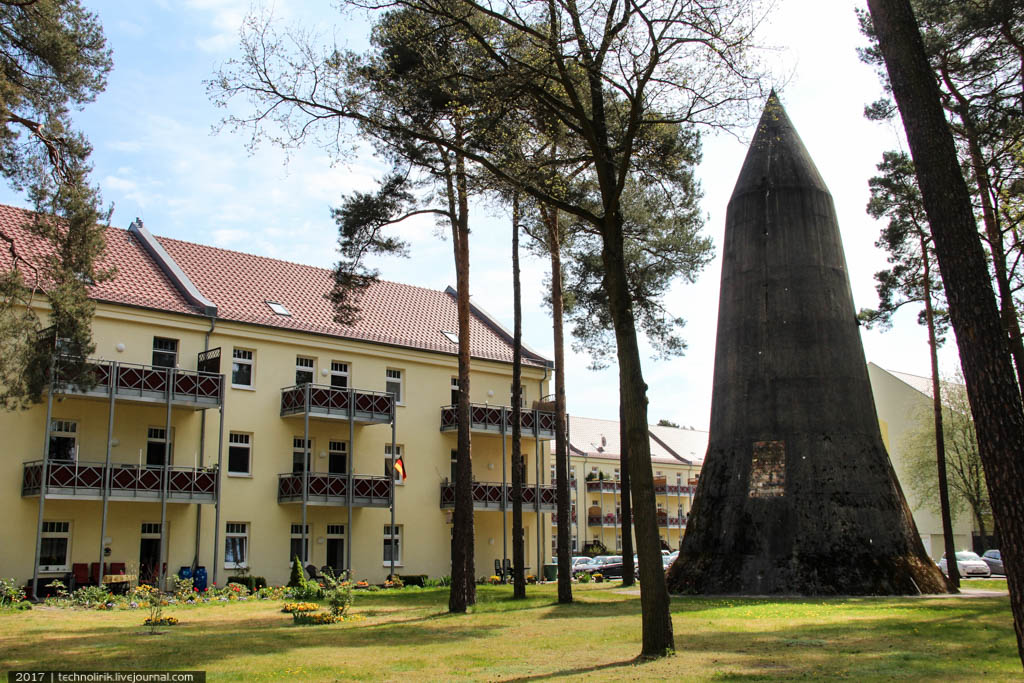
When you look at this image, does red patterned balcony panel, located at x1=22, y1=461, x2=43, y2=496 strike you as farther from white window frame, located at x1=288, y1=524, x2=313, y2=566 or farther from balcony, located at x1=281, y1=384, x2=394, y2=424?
white window frame, located at x1=288, y1=524, x2=313, y2=566

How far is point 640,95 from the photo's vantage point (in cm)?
1115

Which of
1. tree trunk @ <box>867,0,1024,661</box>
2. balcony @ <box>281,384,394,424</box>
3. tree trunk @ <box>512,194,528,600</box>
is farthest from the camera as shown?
balcony @ <box>281,384,394,424</box>

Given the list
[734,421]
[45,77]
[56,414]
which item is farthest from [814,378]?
[56,414]

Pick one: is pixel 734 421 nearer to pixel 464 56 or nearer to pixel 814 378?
pixel 814 378

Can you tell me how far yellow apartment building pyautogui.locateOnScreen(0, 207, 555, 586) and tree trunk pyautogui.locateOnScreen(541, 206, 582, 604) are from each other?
270 inches

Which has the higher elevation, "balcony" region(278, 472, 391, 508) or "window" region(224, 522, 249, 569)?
"balcony" region(278, 472, 391, 508)

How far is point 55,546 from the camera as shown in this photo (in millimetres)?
23094

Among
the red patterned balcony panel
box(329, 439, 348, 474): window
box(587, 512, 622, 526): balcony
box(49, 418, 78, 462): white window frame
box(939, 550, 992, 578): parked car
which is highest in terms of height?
box(49, 418, 78, 462): white window frame

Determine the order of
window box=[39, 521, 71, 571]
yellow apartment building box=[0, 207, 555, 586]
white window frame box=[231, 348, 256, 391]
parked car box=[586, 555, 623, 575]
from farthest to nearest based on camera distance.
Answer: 1. parked car box=[586, 555, 623, 575]
2. white window frame box=[231, 348, 256, 391]
3. yellow apartment building box=[0, 207, 555, 586]
4. window box=[39, 521, 71, 571]

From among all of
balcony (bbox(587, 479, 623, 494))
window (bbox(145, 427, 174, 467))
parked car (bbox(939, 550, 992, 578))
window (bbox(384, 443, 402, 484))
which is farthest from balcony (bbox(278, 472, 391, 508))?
balcony (bbox(587, 479, 623, 494))

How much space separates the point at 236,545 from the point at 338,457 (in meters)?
4.61

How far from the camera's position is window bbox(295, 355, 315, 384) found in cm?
2889

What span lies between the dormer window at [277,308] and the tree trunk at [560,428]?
11056 millimetres

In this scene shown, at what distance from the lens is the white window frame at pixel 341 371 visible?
2983 cm
